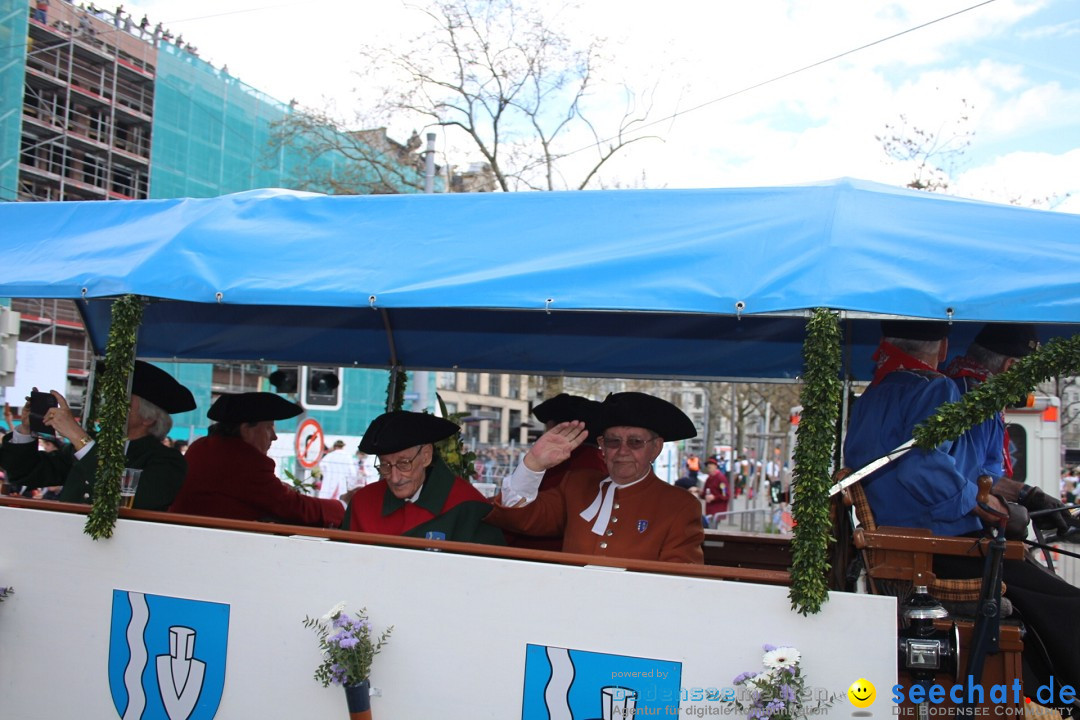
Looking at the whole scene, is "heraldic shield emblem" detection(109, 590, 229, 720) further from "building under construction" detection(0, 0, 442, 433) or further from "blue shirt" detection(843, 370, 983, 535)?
"building under construction" detection(0, 0, 442, 433)

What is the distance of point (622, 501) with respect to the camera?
4035 mm

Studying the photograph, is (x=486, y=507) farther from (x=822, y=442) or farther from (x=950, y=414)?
(x=950, y=414)

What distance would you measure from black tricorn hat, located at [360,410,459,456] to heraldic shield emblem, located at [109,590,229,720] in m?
0.90

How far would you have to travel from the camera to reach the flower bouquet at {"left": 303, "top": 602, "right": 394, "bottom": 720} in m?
3.30

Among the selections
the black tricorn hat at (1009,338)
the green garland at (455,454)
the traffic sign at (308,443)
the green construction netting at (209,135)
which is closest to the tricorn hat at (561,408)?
the green garland at (455,454)

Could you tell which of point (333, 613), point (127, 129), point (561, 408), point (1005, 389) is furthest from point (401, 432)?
point (127, 129)

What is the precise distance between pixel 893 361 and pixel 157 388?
3.70 metres

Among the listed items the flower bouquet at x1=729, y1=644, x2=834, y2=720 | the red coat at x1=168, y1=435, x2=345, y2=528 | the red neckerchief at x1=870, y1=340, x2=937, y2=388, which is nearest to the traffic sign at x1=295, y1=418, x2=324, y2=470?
the red coat at x1=168, y1=435, x2=345, y2=528

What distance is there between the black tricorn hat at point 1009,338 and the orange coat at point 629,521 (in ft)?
4.42

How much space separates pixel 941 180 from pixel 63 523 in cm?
1708

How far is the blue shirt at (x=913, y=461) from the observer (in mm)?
3229

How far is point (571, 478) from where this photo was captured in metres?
4.26

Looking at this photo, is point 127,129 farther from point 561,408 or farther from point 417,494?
point 417,494

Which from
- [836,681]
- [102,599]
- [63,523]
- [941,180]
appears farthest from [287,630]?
[941,180]
